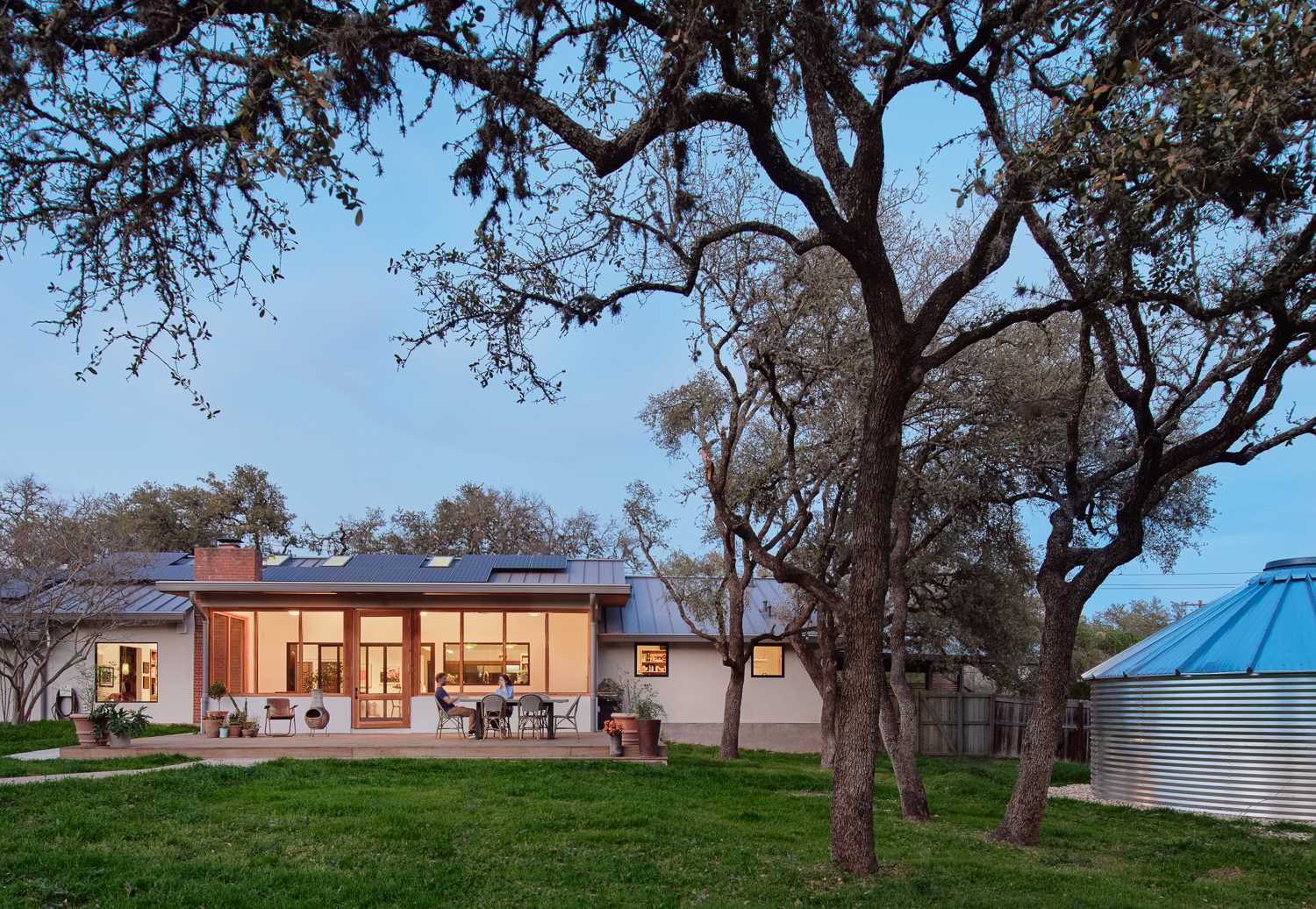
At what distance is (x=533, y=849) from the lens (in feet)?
28.6

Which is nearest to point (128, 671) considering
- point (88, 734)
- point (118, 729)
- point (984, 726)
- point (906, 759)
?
point (88, 734)

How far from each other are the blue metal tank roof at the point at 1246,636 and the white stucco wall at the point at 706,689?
7316 millimetres

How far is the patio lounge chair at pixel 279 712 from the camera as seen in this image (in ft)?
54.7

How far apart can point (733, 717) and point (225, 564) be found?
9633mm

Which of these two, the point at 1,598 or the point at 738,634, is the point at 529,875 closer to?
the point at 738,634

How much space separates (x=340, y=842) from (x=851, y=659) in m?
4.44

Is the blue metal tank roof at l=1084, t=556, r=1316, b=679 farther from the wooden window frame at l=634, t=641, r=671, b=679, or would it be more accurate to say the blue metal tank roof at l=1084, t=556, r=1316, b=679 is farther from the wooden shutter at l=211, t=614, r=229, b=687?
the wooden shutter at l=211, t=614, r=229, b=687

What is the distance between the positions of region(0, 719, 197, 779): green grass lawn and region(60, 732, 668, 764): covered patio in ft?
1.49

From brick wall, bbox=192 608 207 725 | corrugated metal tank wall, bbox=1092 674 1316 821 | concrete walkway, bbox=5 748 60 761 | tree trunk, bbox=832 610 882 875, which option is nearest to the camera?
tree trunk, bbox=832 610 882 875

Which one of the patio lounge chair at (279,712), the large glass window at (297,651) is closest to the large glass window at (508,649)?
the large glass window at (297,651)

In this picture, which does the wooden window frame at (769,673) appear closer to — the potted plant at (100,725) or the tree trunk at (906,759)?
the tree trunk at (906,759)

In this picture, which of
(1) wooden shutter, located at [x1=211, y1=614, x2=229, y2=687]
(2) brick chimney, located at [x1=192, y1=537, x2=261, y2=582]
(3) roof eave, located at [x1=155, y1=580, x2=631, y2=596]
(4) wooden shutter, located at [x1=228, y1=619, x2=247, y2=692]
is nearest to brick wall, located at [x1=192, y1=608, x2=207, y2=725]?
(4) wooden shutter, located at [x1=228, y1=619, x2=247, y2=692]

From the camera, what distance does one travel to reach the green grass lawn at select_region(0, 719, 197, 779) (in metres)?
12.7

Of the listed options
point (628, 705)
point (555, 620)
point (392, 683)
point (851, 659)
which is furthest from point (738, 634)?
point (851, 659)
